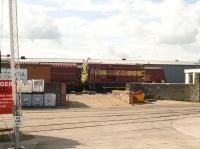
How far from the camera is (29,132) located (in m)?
26.2

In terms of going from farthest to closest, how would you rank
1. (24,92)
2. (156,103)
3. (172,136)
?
(156,103)
(24,92)
(172,136)

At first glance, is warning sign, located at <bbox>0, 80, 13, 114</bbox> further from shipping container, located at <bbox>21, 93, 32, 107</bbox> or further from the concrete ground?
shipping container, located at <bbox>21, 93, 32, 107</bbox>

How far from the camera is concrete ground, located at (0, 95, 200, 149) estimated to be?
22297mm

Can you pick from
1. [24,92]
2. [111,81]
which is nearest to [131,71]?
[111,81]

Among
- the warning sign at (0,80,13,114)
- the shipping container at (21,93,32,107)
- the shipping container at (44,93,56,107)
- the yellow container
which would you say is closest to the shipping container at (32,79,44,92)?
the shipping container at (44,93,56,107)

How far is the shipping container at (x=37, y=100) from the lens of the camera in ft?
139

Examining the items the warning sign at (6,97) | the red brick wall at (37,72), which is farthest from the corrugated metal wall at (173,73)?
the warning sign at (6,97)

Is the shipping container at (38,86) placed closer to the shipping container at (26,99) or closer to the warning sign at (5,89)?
the shipping container at (26,99)

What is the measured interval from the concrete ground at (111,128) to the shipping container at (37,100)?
107 inches

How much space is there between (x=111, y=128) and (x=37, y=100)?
15947 mm

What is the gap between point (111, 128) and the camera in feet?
91.9

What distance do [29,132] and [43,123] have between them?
13.7 ft

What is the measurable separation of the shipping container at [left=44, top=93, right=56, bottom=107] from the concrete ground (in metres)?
2.01

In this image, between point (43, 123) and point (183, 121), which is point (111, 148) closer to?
point (43, 123)
